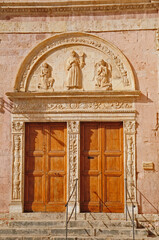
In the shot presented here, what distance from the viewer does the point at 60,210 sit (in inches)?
370

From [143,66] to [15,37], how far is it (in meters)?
3.62

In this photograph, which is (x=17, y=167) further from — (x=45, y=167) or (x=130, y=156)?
(x=130, y=156)

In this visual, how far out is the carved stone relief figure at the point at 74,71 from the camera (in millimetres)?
9578

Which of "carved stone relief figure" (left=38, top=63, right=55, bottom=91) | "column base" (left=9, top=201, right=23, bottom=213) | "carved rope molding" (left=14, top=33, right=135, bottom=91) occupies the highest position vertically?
"carved rope molding" (left=14, top=33, right=135, bottom=91)

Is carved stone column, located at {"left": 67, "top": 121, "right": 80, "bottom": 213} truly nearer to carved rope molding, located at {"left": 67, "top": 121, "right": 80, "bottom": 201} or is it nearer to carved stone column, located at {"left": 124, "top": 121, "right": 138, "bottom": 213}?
carved rope molding, located at {"left": 67, "top": 121, "right": 80, "bottom": 201}

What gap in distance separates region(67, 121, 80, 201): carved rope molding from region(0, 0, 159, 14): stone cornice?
10.3ft

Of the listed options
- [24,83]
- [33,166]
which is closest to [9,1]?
[24,83]

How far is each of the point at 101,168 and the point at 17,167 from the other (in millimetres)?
2238

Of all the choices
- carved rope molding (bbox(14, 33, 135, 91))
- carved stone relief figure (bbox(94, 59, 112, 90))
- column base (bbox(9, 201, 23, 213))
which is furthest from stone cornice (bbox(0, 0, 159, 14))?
column base (bbox(9, 201, 23, 213))

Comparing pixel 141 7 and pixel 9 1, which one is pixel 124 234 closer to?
pixel 141 7

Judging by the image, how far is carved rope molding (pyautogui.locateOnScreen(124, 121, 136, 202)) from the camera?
9250mm

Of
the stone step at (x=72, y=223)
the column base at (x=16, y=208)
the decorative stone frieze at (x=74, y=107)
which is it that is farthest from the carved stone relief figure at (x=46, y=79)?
the stone step at (x=72, y=223)

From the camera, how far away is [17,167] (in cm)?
943

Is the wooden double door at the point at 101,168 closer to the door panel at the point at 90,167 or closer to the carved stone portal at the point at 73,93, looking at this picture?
the door panel at the point at 90,167
